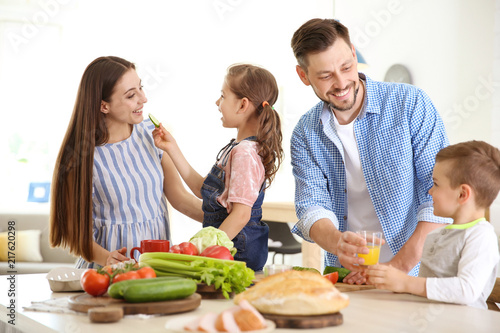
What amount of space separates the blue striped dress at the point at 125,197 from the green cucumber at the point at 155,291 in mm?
1014

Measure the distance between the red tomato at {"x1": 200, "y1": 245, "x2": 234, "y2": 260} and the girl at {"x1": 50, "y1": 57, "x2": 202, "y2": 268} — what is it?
0.70 metres

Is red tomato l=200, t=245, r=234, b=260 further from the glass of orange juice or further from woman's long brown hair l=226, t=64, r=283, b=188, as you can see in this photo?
woman's long brown hair l=226, t=64, r=283, b=188

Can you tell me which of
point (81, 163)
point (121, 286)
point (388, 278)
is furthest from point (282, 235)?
point (121, 286)

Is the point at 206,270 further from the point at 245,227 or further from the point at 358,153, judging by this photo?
the point at 358,153

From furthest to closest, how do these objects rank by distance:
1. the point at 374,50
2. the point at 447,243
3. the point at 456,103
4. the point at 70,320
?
the point at 374,50
the point at 456,103
the point at 447,243
the point at 70,320

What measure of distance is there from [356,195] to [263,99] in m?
0.60

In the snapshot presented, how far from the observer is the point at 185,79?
7.68m

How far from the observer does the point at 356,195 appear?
246 centimetres

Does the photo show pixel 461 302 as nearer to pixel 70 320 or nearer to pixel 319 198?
pixel 319 198

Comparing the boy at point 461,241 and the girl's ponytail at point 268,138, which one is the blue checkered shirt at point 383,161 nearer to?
the girl's ponytail at point 268,138

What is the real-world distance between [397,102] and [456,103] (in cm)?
276

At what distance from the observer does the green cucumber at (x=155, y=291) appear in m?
1.49

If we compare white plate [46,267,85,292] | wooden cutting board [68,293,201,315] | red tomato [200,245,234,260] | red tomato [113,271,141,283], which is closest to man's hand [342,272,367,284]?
red tomato [200,245,234,260]

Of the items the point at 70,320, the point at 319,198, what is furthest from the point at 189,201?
the point at 70,320
